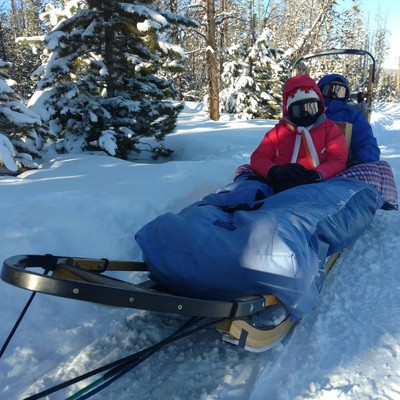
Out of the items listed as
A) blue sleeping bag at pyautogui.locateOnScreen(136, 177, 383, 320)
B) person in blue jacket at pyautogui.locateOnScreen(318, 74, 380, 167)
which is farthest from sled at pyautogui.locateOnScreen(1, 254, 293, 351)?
person in blue jacket at pyautogui.locateOnScreen(318, 74, 380, 167)

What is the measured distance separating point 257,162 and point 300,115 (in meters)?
0.56

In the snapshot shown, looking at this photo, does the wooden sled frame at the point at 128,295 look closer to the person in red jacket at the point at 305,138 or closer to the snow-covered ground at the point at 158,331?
the snow-covered ground at the point at 158,331

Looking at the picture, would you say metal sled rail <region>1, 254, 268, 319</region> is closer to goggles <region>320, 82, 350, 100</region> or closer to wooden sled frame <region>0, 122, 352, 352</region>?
wooden sled frame <region>0, 122, 352, 352</region>

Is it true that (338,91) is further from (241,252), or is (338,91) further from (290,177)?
(241,252)

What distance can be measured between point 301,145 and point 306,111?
0.30 metres

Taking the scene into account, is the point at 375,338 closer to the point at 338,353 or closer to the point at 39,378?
the point at 338,353

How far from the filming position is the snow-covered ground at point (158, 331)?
1.86 m

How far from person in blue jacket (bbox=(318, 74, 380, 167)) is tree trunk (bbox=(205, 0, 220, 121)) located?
331 inches

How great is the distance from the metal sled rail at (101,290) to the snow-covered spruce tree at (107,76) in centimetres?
391

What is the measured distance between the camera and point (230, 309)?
5.64ft

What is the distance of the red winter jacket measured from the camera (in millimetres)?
3488

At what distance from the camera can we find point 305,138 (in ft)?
11.8

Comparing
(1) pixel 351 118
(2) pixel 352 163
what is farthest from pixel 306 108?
(1) pixel 351 118

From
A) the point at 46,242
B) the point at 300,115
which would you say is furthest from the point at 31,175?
the point at 300,115
